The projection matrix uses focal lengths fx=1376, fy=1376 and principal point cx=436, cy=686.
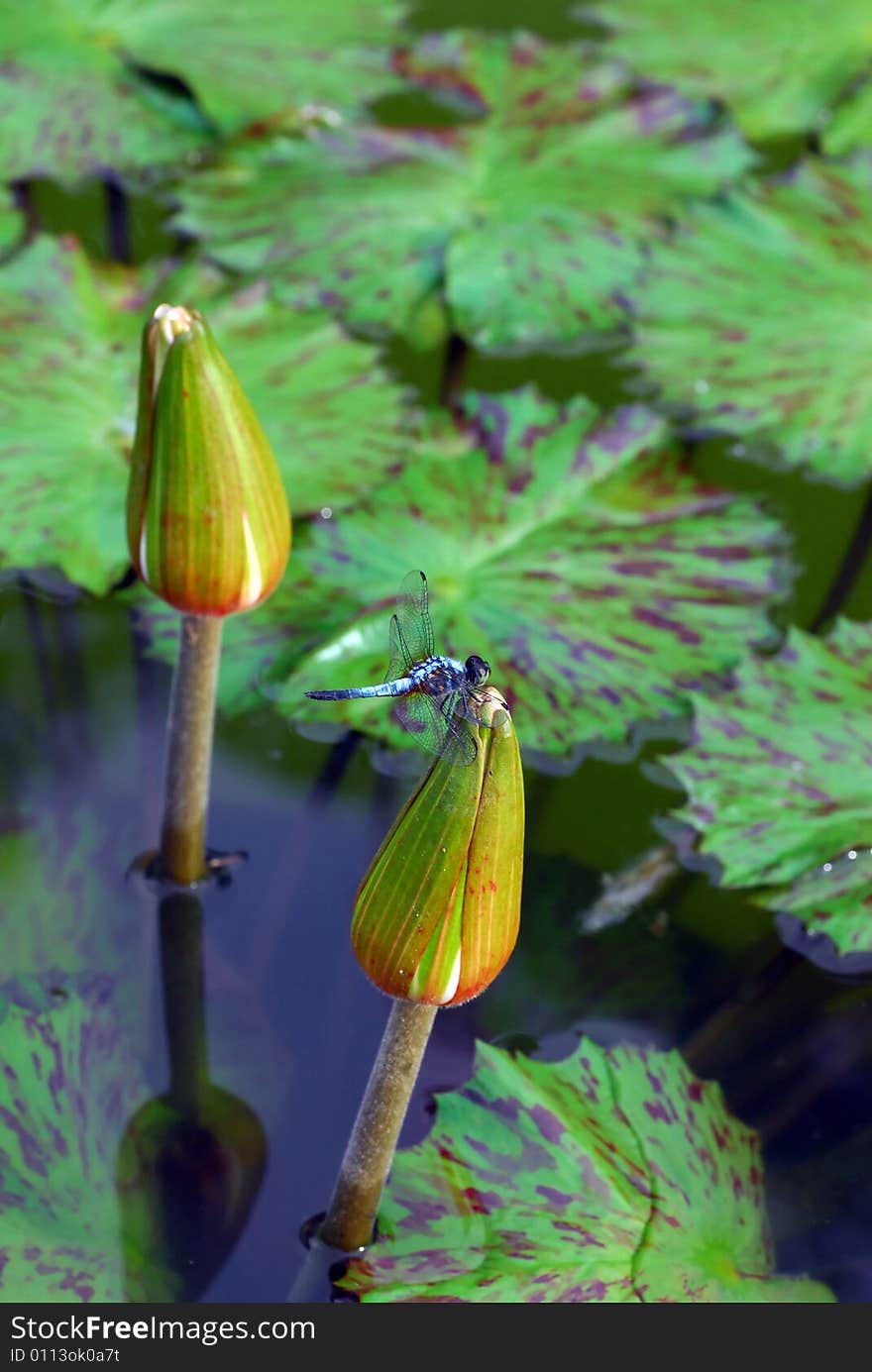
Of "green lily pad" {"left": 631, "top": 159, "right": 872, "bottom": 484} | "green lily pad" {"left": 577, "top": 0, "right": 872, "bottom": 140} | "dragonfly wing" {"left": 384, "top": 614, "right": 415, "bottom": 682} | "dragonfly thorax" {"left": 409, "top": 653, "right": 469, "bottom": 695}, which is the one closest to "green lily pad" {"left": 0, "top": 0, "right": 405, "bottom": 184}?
"green lily pad" {"left": 577, "top": 0, "right": 872, "bottom": 140}

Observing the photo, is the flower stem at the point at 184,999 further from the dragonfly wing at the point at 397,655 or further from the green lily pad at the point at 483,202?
the green lily pad at the point at 483,202

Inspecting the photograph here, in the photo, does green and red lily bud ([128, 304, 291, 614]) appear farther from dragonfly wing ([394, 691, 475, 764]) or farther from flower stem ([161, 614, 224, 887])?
dragonfly wing ([394, 691, 475, 764])

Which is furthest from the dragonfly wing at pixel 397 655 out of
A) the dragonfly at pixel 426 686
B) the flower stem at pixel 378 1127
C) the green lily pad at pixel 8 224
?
the green lily pad at pixel 8 224

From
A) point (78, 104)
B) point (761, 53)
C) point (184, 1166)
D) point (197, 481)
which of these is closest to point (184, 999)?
point (184, 1166)

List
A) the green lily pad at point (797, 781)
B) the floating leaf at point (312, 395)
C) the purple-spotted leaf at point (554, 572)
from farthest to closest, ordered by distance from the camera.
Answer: the floating leaf at point (312, 395) < the purple-spotted leaf at point (554, 572) < the green lily pad at point (797, 781)

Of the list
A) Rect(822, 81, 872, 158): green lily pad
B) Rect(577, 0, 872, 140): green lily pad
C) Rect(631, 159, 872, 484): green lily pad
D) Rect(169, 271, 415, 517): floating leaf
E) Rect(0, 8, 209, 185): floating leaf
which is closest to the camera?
Rect(169, 271, 415, 517): floating leaf

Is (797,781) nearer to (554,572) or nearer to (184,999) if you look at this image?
(554,572)
